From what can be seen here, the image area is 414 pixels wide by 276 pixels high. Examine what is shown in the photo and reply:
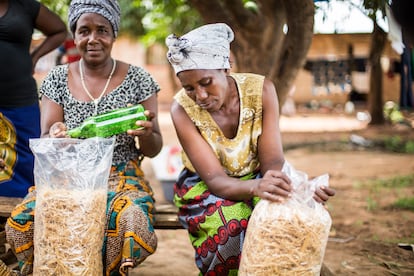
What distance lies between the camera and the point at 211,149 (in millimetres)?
2701

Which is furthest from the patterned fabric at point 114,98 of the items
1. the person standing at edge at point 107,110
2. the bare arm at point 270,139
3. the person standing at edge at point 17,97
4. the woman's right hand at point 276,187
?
the woman's right hand at point 276,187

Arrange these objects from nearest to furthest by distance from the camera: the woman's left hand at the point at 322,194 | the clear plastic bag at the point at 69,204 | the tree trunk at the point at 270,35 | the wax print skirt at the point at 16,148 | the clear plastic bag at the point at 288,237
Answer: the clear plastic bag at the point at 288,237, the woman's left hand at the point at 322,194, the clear plastic bag at the point at 69,204, the wax print skirt at the point at 16,148, the tree trunk at the point at 270,35

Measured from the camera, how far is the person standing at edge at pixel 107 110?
2652mm

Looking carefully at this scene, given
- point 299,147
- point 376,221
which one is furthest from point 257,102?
point 299,147

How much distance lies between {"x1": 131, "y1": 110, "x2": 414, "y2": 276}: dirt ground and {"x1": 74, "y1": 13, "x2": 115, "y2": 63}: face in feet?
5.17

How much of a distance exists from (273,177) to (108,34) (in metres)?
A: 1.30

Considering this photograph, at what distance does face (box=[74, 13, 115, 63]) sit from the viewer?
9.48 feet

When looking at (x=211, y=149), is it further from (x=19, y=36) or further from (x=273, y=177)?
(x=19, y=36)

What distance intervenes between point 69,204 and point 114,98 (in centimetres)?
82

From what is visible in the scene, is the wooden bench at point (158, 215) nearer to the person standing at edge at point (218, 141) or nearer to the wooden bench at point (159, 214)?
the wooden bench at point (159, 214)

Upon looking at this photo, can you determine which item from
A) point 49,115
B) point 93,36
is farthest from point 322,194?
point 49,115

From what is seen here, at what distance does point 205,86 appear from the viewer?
2.56 m

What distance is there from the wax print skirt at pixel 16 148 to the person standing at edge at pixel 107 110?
47cm

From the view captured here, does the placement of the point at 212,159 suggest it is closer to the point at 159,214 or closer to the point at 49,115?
the point at 159,214
